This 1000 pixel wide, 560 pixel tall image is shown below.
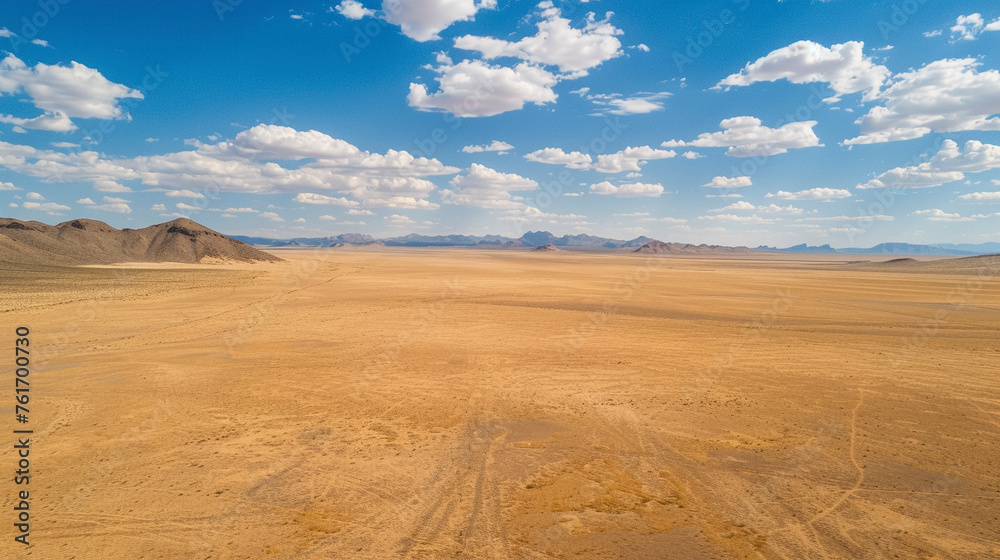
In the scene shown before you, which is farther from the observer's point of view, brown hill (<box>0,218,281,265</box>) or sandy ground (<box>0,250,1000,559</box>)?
brown hill (<box>0,218,281,265</box>)

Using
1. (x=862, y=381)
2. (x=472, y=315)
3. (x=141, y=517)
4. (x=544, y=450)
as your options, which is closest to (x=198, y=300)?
(x=472, y=315)

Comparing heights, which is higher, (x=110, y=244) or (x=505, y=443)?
(x=110, y=244)

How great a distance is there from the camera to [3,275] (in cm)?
3912

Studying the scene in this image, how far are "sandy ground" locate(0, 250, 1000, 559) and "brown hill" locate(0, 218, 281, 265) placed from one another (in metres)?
49.7

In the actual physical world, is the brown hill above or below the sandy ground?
above

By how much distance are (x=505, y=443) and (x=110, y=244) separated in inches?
3450

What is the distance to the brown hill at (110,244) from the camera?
187 ft

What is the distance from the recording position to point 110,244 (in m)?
71.4

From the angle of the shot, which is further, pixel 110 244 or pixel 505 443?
pixel 110 244

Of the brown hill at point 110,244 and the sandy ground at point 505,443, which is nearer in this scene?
the sandy ground at point 505,443

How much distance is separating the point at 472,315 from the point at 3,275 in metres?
43.5

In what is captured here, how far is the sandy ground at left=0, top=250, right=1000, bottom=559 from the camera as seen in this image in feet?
21.9

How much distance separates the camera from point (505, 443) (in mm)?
9859

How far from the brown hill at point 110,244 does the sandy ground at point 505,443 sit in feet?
163
